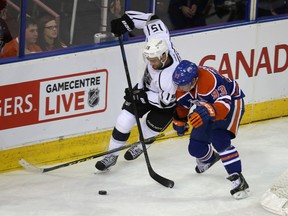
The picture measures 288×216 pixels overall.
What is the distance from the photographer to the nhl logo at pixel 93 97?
705 cm

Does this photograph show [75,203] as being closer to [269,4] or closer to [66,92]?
[66,92]

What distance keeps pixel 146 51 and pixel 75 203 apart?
0.98m

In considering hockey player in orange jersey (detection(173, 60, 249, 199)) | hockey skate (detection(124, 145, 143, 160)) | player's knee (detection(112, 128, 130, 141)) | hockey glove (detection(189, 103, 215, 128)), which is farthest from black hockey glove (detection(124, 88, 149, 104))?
hockey glove (detection(189, 103, 215, 128))

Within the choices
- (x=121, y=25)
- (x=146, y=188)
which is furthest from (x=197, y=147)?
(x=121, y=25)

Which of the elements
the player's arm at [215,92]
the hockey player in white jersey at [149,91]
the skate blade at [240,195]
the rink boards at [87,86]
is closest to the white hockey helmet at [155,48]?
the hockey player in white jersey at [149,91]

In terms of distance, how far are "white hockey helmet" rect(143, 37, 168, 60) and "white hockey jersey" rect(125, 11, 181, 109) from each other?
0.18 meters

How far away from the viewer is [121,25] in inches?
261

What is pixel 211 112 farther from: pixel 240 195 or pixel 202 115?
pixel 240 195

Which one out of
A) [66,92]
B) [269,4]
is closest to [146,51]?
[66,92]

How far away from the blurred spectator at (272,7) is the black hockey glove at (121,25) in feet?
4.94

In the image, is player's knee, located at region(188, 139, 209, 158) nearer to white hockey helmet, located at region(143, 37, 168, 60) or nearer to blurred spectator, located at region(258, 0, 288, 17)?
white hockey helmet, located at region(143, 37, 168, 60)

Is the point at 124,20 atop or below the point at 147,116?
atop

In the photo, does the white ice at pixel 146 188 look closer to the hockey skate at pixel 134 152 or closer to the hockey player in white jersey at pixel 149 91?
the hockey skate at pixel 134 152

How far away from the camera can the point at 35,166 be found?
6844 millimetres
